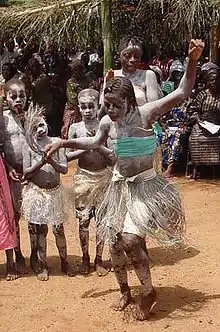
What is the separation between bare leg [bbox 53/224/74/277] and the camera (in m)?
5.14

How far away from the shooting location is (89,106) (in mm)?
5059

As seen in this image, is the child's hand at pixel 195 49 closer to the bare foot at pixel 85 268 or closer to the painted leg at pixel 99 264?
the painted leg at pixel 99 264

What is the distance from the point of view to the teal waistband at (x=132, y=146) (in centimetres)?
412

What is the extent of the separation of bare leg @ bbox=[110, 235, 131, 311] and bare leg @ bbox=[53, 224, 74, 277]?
871 mm

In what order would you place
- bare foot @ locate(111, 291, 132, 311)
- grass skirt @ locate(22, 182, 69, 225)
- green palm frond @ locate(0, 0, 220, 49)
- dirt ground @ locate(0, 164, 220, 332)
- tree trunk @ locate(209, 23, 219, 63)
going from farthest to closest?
tree trunk @ locate(209, 23, 219, 63) < green palm frond @ locate(0, 0, 220, 49) < grass skirt @ locate(22, 182, 69, 225) < bare foot @ locate(111, 291, 132, 311) < dirt ground @ locate(0, 164, 220, 332)

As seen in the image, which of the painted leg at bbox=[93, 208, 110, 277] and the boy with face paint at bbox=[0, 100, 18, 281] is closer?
the boy with face paint at bbox=[0, 100, 18, 281]

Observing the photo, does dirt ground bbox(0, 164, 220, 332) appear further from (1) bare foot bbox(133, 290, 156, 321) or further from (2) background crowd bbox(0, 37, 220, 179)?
(2) background crowd bbox(0, 37, 220, 179)

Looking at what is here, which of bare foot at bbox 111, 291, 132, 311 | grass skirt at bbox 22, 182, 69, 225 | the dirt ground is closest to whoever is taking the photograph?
the dirt ground

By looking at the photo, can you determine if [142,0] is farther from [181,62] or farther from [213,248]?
[213,248]

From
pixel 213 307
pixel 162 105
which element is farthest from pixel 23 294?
pixel 162 105

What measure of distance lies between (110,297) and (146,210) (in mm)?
922

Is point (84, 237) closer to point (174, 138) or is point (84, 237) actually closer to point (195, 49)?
point (195, 49)

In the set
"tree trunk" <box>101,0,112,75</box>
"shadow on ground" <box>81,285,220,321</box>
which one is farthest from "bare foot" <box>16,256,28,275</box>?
"tree trunk" <box>101,0,112,75</box>

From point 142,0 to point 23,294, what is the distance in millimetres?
5767
